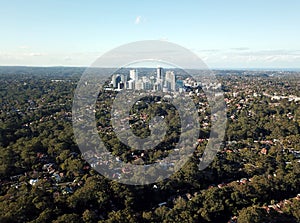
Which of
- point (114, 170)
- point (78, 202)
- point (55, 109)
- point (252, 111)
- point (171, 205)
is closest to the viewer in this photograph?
point (78, 202)

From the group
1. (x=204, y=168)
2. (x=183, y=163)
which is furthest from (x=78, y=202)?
(x=204, y=168)

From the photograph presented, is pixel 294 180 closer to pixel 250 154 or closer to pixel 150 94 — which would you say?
pixel 250 154

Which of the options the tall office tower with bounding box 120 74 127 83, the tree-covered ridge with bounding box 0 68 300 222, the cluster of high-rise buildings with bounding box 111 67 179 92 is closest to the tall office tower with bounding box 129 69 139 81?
the cluster of high-rise buildings with bounding box 111 67 179 92

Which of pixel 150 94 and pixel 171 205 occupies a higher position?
pixel 150 94

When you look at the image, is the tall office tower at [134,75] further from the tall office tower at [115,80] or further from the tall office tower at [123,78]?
the tall office tower at [115,80]

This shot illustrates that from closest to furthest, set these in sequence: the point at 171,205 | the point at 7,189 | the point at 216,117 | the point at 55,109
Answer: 1. the point at 171,205
2. the point at 7,189
3. the point at 216,117
4. the point at 55,109

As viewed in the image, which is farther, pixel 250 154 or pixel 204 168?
pixel 250 154

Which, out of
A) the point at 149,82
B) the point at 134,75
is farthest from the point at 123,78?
the point at 149,82
